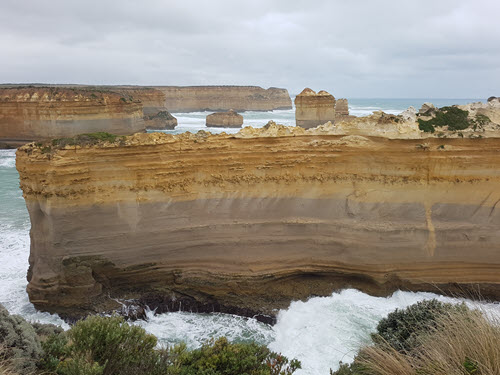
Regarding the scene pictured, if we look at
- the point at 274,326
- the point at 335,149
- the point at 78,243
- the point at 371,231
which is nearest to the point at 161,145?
the point at 78,243

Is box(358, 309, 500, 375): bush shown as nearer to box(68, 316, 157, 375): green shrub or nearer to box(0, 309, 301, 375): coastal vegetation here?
box(0, 309, 301, 375): coastal vegetation

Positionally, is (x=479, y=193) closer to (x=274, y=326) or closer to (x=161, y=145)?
(x=274, y=326)

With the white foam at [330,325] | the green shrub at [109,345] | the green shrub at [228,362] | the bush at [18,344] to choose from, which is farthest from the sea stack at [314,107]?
the bush at [18,344]

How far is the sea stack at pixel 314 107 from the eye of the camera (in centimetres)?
3108

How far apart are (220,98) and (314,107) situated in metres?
51.8

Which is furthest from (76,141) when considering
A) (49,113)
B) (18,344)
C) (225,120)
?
(225,120)

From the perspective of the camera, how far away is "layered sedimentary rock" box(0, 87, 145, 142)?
33.3 meters

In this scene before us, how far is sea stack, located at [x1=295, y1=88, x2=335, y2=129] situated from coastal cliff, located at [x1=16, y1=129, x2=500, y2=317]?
22483 mm

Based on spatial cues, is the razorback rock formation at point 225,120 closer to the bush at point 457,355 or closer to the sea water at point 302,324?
the sea water at point 302,324

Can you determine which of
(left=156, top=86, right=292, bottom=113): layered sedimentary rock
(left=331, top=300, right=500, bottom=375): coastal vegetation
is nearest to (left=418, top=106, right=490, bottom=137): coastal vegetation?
(left=331, top=300, right=500, bottom=375): coastal vegetation

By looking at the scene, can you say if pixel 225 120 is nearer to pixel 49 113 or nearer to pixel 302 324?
pixel 49 113

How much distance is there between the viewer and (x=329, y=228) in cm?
938

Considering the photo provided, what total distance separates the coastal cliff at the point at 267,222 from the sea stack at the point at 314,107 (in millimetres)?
22483

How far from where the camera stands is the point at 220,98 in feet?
264
